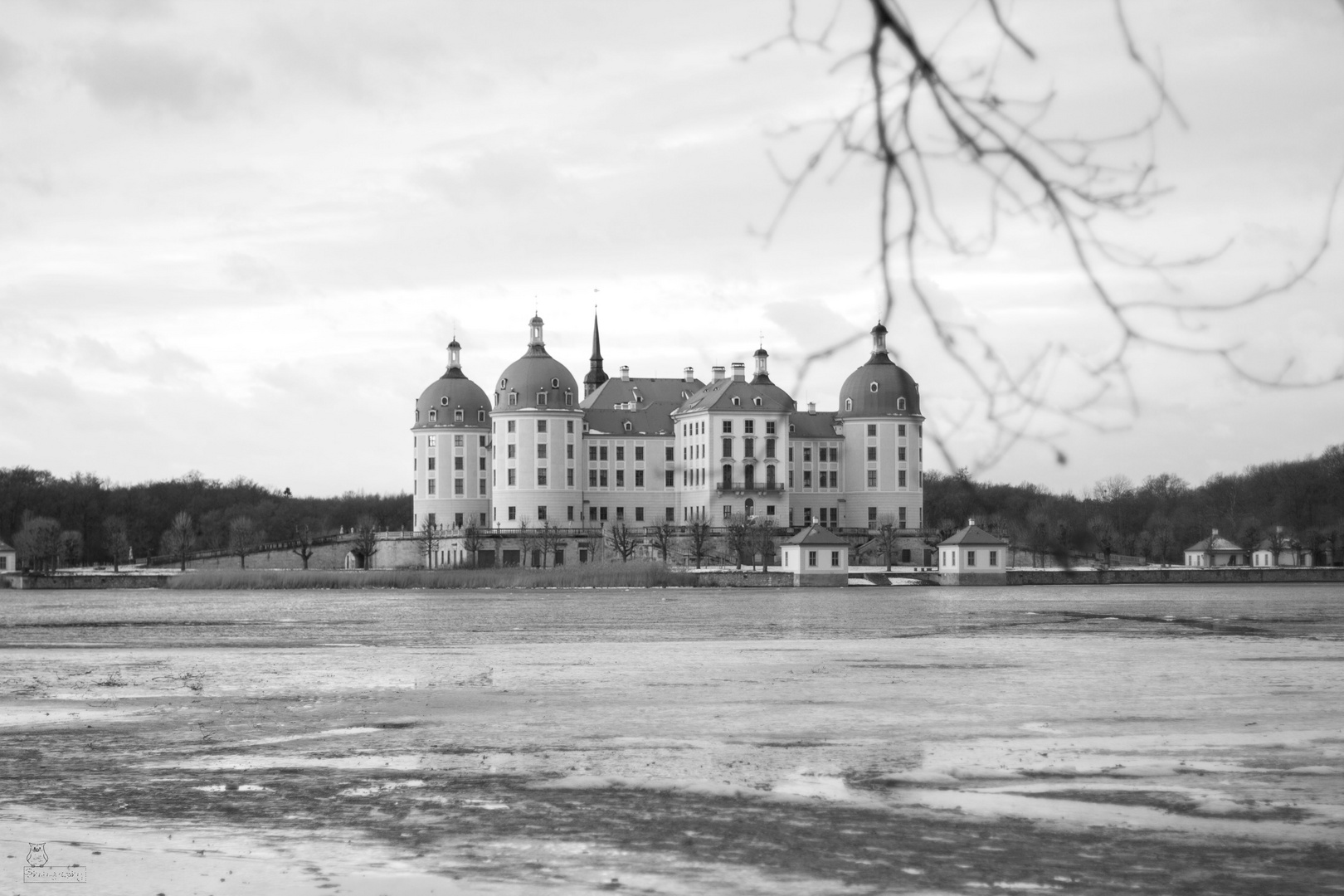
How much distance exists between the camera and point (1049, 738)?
64.8 feet

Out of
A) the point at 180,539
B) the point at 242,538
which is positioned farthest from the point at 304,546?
the point at 180,539

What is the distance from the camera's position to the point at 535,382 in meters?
126

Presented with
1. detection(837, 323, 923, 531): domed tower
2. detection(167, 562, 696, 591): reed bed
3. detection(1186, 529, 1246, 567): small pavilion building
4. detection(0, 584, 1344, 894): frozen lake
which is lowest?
detection(0, 584, 1344, 894): frozen lake

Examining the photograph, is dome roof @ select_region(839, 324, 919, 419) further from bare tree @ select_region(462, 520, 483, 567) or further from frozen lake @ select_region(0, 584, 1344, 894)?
frozen lake @ select_region(0, 584, 1344, 894)

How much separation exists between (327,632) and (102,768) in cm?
3454

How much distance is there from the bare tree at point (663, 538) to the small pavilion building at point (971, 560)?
793 inches

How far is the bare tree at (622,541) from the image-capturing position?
119125mm

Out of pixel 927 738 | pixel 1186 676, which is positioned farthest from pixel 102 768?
pixel 1186 676

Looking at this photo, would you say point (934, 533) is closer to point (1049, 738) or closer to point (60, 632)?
point (60, 632)

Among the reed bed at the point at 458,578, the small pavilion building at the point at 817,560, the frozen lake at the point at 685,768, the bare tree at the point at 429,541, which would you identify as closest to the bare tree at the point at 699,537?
the reed bed at the point at 458,578

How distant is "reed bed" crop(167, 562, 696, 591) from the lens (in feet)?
347

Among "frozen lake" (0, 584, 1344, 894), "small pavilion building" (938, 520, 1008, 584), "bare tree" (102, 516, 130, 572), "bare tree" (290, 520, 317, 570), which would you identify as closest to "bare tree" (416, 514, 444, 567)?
"bare tree" (290, 520, 317, 570)

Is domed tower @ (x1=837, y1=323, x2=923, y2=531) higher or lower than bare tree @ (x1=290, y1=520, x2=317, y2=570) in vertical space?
higher

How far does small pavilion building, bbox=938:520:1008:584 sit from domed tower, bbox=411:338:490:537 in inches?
1478
